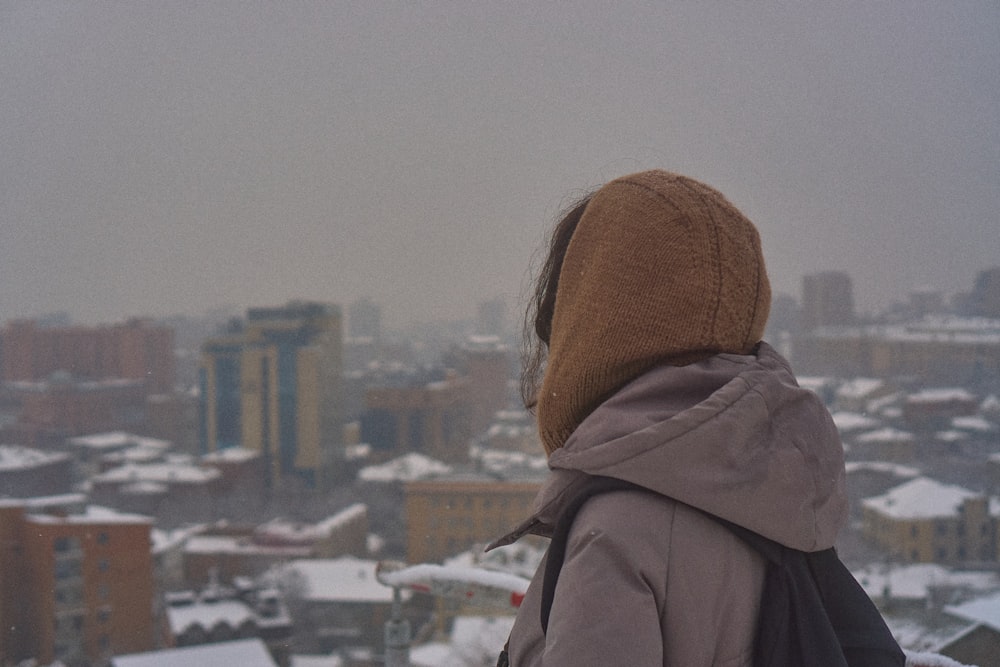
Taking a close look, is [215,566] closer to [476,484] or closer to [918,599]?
[476,484]

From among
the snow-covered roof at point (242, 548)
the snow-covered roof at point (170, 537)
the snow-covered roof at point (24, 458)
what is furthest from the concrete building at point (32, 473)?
the snow-covered roof at point (242, 548)

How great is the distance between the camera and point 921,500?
6.68 meters

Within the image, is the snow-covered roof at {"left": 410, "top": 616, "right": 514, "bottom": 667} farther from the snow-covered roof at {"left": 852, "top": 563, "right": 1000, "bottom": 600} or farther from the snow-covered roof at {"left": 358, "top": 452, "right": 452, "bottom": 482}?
the snow-covered roof at {"left": 358, "top": 452, "right": 452, "bottom": 482}

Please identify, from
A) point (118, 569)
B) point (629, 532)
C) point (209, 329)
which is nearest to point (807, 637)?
point (629, 532)

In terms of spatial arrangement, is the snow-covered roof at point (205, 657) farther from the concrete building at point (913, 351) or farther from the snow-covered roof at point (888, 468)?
the concrete building at point (913, 351)

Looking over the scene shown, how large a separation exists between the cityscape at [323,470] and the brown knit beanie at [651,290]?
9.25ft

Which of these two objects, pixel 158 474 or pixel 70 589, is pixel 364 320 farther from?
pixel 70 589

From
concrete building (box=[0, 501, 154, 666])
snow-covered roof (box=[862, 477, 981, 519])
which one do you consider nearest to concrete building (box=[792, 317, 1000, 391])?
snow-covered roof (box=[862, 477, 981, 519])

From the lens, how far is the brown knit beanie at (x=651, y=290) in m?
0.39

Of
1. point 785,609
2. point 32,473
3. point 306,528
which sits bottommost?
point 306,528

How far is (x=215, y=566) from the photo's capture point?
7.45 metres

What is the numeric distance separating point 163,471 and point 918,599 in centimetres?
795

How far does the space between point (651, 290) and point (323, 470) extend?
975cm

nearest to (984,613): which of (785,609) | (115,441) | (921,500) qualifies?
(785,609)
